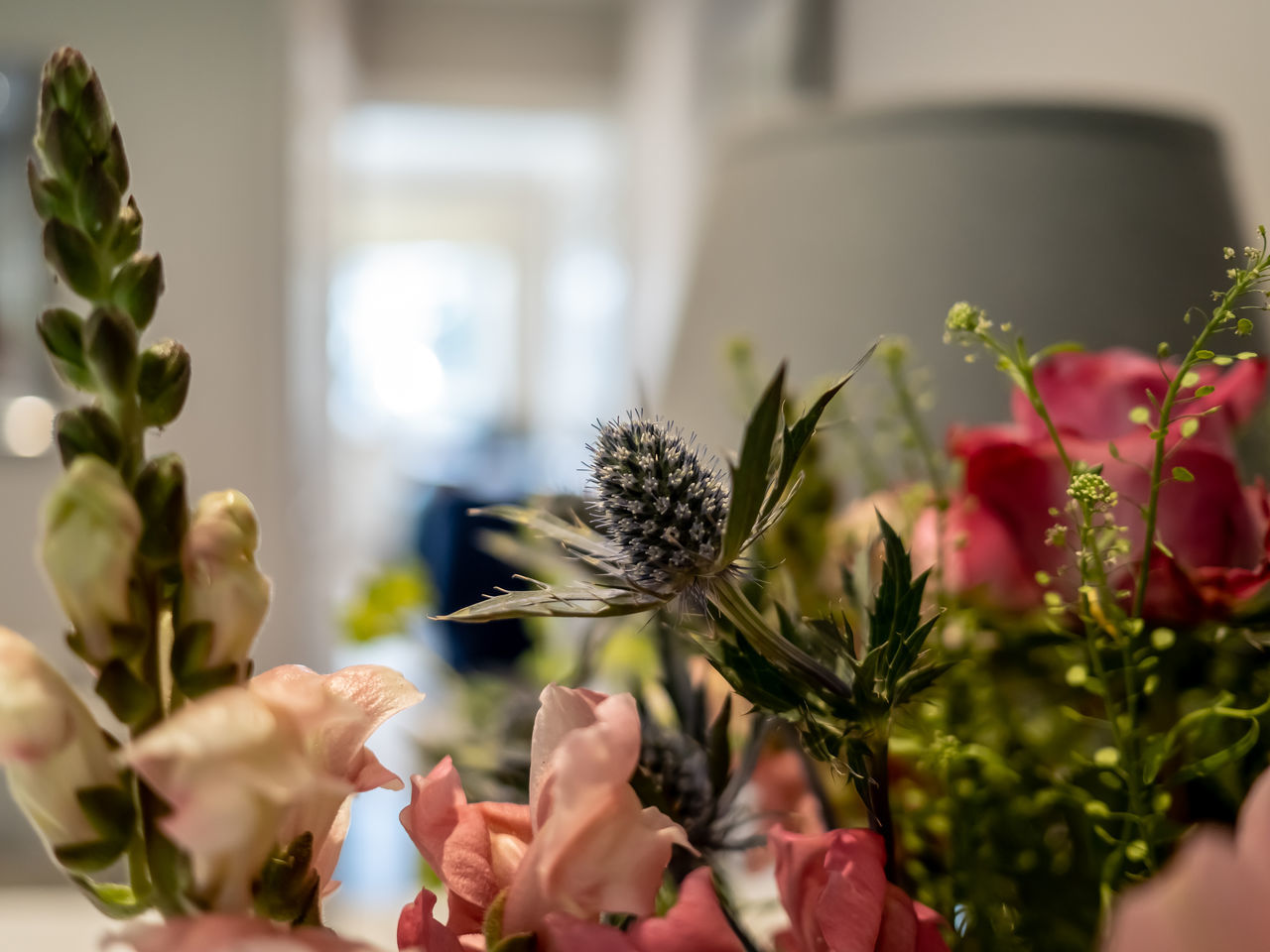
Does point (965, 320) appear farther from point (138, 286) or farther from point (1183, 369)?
point (138, 286)

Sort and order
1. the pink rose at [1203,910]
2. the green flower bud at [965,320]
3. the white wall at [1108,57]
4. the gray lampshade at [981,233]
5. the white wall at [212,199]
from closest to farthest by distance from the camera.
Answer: the pink rose at [1203,910] < the green flower bud at [965,320] < the gray lampshade at [981,233] < the white wall at [1108,57] < the white wall at [212,199]

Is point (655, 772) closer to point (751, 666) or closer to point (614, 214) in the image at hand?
point (751, 666)

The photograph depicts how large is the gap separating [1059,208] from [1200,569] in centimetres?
27

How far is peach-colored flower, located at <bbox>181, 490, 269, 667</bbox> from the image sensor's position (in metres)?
0.16

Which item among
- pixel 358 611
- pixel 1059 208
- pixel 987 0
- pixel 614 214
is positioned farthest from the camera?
pixel 614 214

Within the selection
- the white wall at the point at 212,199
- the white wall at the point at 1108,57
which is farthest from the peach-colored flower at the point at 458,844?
the white wall at the point at 212,199

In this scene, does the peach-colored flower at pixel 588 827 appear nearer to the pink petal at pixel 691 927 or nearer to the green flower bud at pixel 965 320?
the pink petal at pixel 691 927

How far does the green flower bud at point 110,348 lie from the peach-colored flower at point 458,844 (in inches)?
3.3

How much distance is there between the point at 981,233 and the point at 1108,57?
0.50 m

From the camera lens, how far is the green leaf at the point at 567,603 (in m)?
0.17

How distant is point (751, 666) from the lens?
7.3 inches

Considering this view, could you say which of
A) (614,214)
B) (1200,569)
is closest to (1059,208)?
(1200,569)

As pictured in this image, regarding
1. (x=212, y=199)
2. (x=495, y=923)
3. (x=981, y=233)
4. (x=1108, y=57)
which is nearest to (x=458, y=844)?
(x=495, y=923)

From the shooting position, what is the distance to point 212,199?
3531mm
